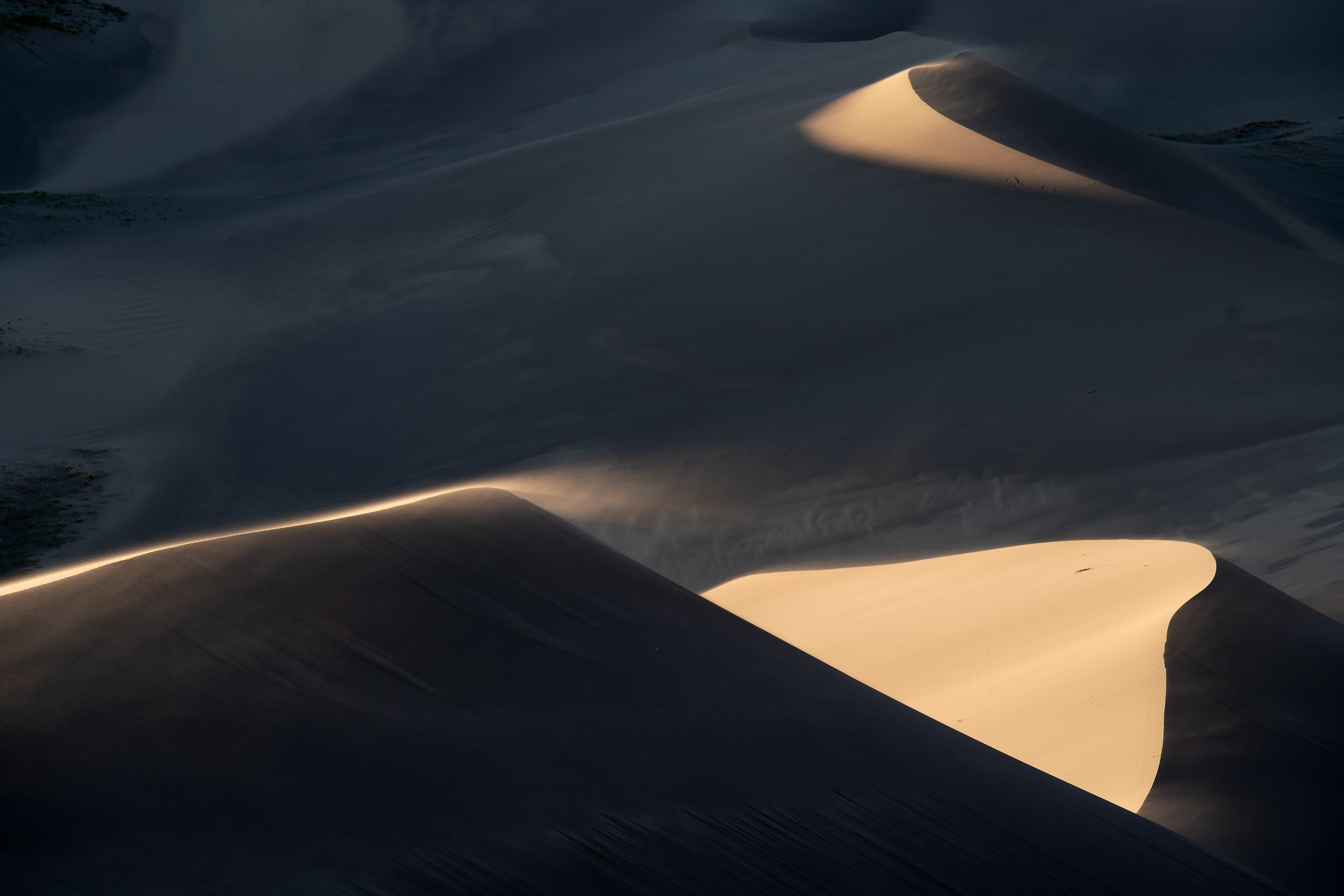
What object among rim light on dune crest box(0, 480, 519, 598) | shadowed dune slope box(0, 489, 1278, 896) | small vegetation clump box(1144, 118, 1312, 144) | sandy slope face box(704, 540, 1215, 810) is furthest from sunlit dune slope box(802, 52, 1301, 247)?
shadowed dune slope box(0, 489, 1278, 896)

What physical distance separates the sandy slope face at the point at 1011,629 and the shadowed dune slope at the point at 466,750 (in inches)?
37.5

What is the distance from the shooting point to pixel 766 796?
201cm

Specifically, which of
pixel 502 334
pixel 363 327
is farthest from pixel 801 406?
pixel 363 327

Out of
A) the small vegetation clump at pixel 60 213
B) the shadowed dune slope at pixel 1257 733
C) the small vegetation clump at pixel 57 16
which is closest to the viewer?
the shadowed dune slope at pixel 1257 733

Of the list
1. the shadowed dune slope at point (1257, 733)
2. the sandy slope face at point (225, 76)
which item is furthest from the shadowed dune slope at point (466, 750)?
the sandy slope face at point (225, 76)

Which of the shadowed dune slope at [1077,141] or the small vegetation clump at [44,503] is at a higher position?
the shadowed dune slope at [1077,141]

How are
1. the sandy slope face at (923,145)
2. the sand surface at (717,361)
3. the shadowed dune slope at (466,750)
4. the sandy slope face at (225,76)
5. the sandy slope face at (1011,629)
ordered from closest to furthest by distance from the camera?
the shadowed dune slope at (466,750)
the sandy slope face at (1011,629)
the sand surface at (717,361)
the sandy slope face at (923,145)
the sandy slope face at (225,76)

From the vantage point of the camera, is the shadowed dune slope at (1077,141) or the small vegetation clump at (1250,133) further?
the small vegetation clump at (1250,133)

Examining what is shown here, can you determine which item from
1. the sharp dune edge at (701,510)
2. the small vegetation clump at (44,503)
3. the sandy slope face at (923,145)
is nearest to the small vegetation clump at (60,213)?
the sharp dune edge at (701,510)

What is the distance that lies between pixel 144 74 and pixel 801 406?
997 cm

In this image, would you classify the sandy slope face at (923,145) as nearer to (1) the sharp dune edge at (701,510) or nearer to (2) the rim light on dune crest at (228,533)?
(1) the sharp dune edge at (701,510)

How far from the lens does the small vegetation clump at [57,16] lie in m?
9.76

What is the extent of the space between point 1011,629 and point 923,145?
3.16 m

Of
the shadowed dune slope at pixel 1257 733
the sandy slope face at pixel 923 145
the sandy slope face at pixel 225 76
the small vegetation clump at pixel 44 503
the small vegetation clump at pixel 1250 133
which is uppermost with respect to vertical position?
the sandy slope face at pixel 225 76
